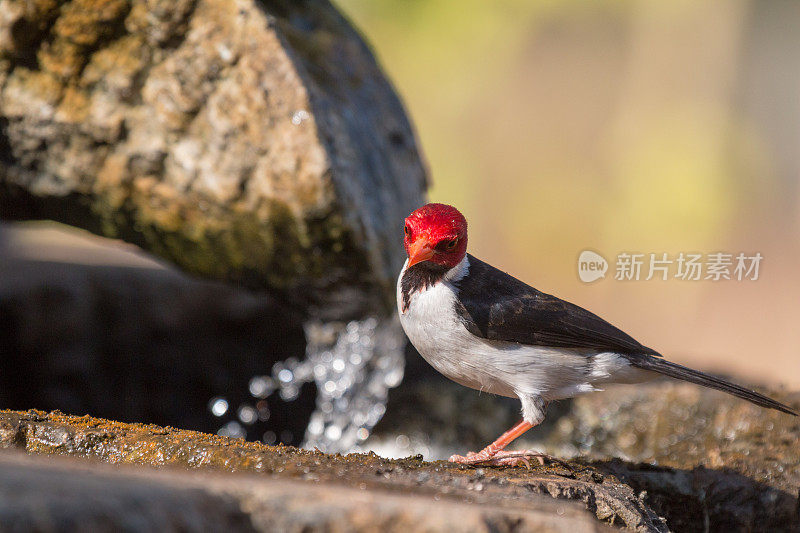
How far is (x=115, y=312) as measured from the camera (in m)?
5.29

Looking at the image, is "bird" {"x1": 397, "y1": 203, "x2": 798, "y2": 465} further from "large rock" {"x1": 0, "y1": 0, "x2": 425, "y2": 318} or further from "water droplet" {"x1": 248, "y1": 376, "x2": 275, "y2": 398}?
"water droplet" {"x1": 248, "y1": 376, "x2": 275, "y2": 398}

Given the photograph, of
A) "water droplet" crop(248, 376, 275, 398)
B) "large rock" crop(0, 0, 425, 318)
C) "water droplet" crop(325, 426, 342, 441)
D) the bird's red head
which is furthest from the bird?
"water droplet" crop(248, 376, 275, 398)

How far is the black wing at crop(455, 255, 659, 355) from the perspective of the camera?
2977mm

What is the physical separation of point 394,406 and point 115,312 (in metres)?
1.98

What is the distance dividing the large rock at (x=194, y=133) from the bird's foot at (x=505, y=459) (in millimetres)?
1513

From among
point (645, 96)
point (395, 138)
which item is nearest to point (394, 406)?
point (395, 138)

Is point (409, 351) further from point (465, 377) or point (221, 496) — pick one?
point (221, 496)

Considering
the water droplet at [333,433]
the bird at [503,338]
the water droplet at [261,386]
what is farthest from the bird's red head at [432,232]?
the water droplet at [261,386]

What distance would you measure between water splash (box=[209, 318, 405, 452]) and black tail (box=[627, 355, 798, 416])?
1.92 meters

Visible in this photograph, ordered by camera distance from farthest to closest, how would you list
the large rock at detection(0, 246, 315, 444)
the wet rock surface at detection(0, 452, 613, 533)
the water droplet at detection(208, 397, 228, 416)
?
1. the water droplet at detection(208, 397, 228, 416)
2. the large rock at detection(0, 246, 315, 444)
3. the wet rock surface at detection(0, 452, 613, 533)

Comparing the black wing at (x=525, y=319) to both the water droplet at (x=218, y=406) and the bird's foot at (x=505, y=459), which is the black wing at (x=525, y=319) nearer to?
the bird's foot at (x=505, y=459)

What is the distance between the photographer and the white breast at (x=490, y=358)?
9.78 feet

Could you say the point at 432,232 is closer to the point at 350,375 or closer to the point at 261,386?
the point at 350,375

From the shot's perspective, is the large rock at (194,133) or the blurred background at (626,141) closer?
the large rock at (194,133)
